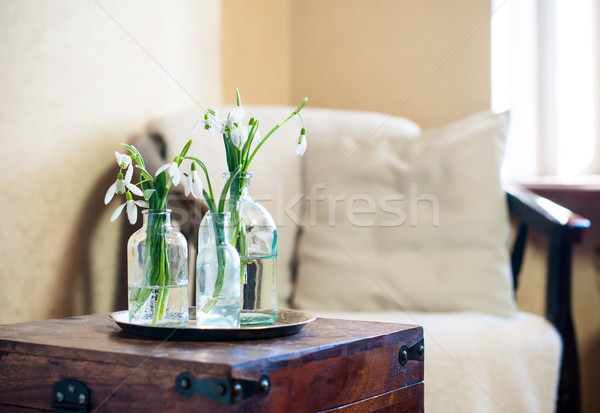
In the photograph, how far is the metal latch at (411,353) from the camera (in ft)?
2.95

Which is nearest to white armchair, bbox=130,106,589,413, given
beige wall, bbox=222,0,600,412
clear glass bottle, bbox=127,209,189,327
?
beige wall, bbox=222,0,600,412

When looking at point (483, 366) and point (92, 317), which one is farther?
point (483, 366)

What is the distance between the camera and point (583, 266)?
76.4 inches

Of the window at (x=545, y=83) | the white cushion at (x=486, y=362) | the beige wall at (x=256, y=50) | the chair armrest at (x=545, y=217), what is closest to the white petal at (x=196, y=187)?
the white cushion at (x=486, y=362)

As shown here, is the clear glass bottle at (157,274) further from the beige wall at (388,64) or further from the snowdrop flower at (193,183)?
the beige wall at (388,64)

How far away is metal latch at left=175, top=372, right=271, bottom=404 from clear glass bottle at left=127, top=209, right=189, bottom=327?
0.18 meters

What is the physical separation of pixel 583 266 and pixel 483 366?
814mm

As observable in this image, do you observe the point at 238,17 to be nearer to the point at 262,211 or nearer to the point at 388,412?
the point at 262,211

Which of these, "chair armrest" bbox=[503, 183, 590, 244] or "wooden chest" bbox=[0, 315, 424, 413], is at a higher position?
"chair armrest" bbox=[503, 183, 590, 244]

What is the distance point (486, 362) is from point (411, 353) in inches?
17.9

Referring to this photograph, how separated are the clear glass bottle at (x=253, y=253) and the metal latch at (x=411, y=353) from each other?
182 mm

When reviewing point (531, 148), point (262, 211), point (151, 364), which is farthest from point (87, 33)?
point (531, 148)

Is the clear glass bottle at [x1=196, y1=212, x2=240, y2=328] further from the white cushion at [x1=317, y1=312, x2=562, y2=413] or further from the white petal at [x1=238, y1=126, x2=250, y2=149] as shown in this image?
the white cushion at [x1=317, y1=312, x2=562, y2=413]

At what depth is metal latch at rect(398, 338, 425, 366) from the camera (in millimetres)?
898
